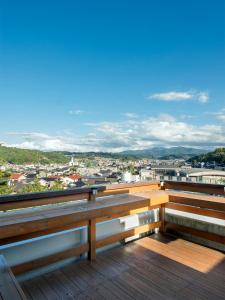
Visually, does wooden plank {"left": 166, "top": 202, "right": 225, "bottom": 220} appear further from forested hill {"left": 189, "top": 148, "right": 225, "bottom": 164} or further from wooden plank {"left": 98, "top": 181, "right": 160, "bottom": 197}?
forested hill {"left": 189, "top": 148, "right": 225, "bottom": 164}

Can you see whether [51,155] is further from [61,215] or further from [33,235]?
[61,215]

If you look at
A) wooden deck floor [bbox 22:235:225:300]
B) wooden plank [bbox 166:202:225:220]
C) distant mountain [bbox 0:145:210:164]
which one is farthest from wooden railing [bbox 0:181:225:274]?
distant mountain [bbox 0:145:210:164]

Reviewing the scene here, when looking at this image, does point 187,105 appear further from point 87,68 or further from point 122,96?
point 87,68

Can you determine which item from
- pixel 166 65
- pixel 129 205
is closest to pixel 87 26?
pixel 166 65

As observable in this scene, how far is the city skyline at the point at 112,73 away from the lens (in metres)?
5.30

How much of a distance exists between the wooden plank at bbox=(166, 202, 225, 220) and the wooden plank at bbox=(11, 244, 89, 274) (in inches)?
62.2

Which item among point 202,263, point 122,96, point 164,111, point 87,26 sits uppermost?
point 87,26

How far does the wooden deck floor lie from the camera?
2.06 meters

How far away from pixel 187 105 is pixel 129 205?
661cm

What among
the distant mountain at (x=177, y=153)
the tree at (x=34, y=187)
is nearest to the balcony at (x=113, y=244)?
the tree at (x=34, y=187)

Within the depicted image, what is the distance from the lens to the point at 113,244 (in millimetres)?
3117

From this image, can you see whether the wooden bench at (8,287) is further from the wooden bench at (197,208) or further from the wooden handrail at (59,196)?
the wooden bench at (197,208)

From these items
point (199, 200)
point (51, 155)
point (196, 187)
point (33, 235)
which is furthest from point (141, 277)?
point (51, 155)

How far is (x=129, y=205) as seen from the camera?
8.70ft
